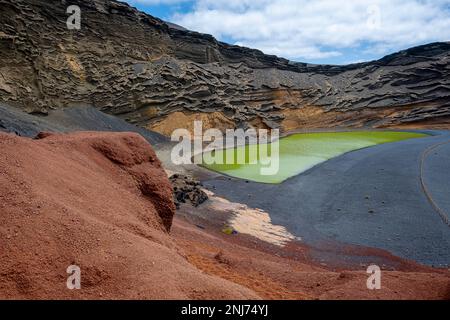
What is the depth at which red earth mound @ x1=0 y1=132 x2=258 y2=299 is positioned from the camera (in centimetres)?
412

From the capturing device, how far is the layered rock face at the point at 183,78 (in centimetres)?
3803

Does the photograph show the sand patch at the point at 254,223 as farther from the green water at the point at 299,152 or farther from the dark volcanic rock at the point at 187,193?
the green water at the point at 299,152

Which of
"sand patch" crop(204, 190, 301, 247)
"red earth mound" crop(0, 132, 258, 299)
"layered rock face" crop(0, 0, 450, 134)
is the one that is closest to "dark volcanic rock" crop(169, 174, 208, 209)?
"sand patch" crop(204, 190, 301, 247)

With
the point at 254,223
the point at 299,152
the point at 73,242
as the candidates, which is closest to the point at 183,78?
the point at 299,152

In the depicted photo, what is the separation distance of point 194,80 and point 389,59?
103ft

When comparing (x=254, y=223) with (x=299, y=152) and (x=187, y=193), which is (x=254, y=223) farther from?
(x=299, y=152)

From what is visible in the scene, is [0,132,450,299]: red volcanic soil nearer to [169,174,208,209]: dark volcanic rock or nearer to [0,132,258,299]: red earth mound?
[0,132,258,299]: red earth mound

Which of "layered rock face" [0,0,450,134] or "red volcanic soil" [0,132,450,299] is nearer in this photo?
"red volcanic soil" [0,132,450,299]

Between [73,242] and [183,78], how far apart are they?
45.0m

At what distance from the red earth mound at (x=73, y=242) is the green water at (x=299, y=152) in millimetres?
18902

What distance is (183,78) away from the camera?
48000 mm

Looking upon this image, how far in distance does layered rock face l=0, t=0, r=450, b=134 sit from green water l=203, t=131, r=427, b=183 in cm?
644

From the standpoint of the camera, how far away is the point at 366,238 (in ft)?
50.1

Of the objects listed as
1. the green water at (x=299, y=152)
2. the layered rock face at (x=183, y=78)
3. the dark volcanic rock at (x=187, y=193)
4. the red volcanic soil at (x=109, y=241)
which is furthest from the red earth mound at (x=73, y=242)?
the layered rock face at (x=183, y=78)
